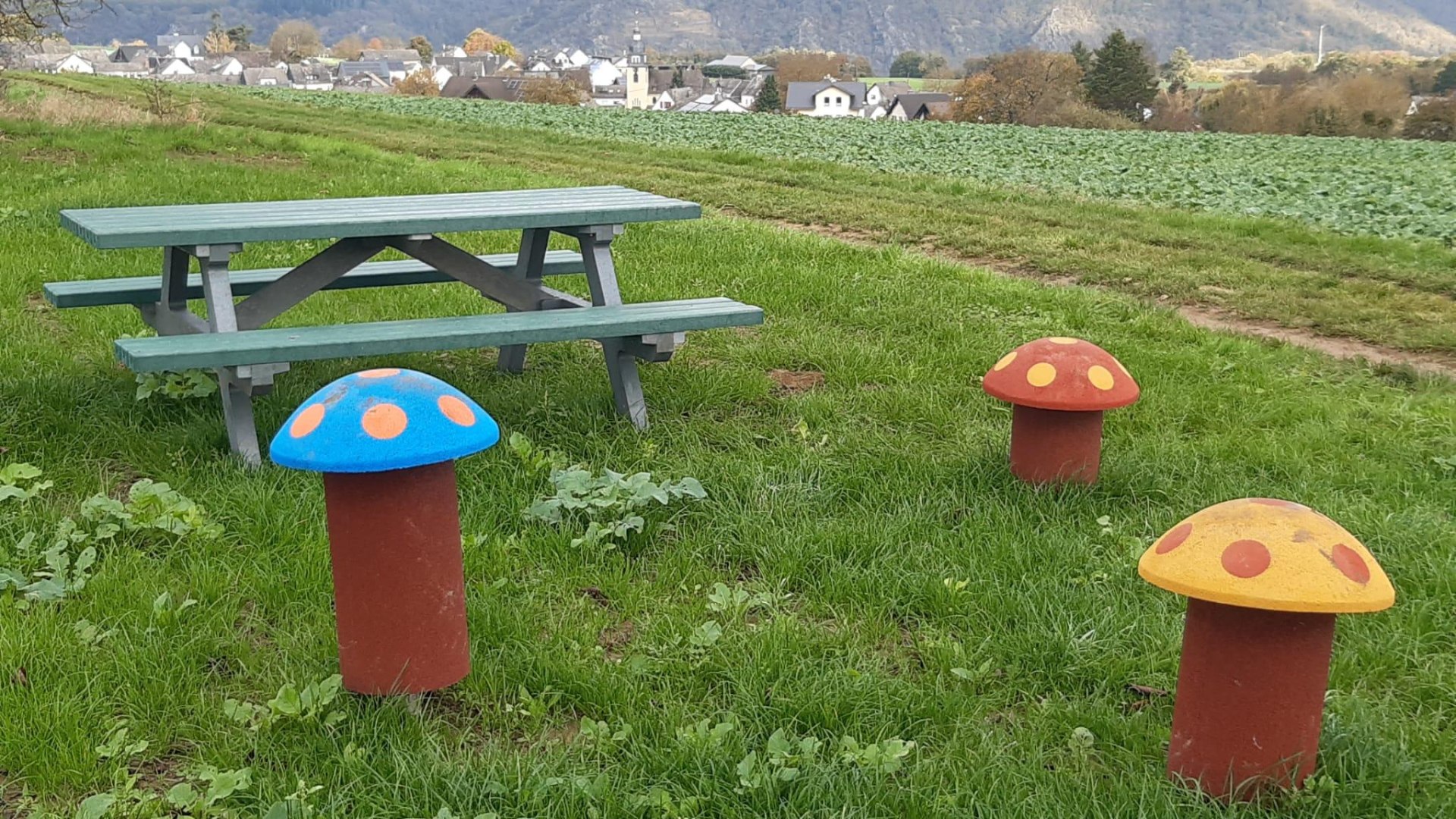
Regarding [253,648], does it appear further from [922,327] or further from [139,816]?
[922,327]

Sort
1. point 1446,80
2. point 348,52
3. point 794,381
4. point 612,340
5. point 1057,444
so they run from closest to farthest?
point 1057,444, point 612,340, point 794,381, point 1446,80, point 348,52

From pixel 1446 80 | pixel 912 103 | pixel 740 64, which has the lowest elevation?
pixel 912 103

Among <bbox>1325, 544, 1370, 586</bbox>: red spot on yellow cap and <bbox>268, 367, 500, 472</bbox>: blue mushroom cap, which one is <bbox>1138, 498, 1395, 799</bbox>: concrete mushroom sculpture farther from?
<bbox>268, 367, 500, 472</bbox>: blue mushroom cap

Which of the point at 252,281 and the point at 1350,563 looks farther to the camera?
the point at 252,281

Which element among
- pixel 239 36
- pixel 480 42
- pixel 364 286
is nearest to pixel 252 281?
pixel 364 286

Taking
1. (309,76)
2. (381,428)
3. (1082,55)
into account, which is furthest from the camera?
(309,76)

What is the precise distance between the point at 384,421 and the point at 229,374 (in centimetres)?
190

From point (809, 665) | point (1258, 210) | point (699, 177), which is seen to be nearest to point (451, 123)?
point (699, 177)

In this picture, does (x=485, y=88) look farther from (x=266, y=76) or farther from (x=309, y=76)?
(x=266, y=76)

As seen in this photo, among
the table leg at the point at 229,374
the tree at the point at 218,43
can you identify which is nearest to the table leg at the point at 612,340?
the table leg at the point at 229,374

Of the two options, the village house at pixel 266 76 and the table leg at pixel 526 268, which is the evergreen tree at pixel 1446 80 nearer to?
the table leg at pixel 526 268

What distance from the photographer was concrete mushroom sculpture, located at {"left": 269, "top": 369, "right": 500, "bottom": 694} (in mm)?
2379

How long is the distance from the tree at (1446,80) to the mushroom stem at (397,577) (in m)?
69.1

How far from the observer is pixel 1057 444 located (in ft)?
12.7
